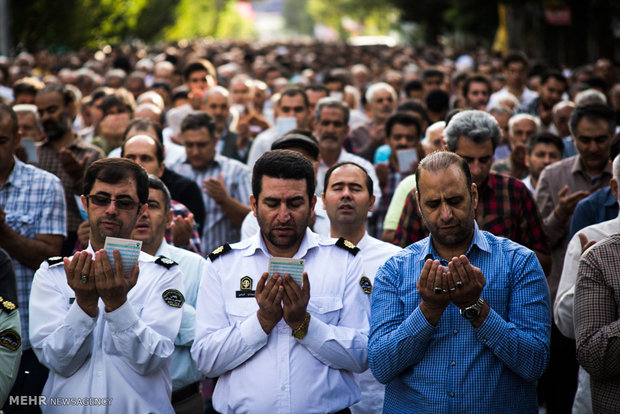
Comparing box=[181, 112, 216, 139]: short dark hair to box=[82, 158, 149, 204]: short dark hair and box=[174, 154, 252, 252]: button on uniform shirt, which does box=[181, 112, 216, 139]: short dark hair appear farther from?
box=[82, 158, 149, 204]: short dark hair

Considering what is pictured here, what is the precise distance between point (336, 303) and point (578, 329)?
1094mm

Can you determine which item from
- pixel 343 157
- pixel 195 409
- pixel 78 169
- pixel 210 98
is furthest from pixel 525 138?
pixel 195 409

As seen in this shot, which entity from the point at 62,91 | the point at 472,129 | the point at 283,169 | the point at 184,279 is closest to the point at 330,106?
the point at 62,91

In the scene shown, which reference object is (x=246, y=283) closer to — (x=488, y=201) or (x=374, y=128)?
(x=488, y=201)

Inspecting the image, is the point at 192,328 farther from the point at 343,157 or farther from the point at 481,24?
the point at 481,24

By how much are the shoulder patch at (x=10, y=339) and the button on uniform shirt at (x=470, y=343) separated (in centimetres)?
157

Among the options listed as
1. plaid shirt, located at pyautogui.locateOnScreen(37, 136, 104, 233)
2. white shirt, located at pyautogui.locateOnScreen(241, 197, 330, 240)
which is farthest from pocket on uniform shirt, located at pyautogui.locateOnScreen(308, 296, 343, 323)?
plaid shirt, located at pyautogui.locateOnScreen(37, 136, 104, 233)

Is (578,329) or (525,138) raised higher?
(525,138)

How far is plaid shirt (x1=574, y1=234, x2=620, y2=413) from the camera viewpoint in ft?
13.8

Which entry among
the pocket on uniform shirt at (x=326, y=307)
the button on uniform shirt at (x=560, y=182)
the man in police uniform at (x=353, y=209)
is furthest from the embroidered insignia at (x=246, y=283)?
the button on uniform shirt at (x=560, y=182)

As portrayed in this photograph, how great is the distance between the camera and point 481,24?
1855 inches

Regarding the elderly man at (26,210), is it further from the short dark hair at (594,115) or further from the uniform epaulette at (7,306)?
the short dark hair at (594,115)

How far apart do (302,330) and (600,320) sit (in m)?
1.30

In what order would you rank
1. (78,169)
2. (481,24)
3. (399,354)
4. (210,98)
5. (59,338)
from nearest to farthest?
(399,354)
(59,338)
(78,169)
(210,98)
(481,24)
